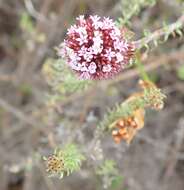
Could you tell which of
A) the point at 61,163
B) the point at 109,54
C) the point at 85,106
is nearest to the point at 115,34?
the point at 109,54

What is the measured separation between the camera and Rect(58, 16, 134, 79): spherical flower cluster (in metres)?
1.30

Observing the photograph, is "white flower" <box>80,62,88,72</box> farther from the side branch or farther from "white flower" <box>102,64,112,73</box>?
the side branch

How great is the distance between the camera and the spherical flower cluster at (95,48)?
4.26 feet

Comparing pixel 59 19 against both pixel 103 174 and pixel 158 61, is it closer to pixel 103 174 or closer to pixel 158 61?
pixel 158 61

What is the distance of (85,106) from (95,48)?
1.23 metres

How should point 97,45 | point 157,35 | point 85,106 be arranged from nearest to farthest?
point 97,45, point 157,35, point 85,106

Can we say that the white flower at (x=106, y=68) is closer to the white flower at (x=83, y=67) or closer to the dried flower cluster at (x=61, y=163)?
the white flower at (x=83, y=67)

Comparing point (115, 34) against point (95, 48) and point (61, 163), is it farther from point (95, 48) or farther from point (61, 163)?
point (61, 163)

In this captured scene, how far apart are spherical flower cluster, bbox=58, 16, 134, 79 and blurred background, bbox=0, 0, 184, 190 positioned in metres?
1.04

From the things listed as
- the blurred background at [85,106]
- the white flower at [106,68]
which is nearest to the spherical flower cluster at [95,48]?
the white flower at [106,68]

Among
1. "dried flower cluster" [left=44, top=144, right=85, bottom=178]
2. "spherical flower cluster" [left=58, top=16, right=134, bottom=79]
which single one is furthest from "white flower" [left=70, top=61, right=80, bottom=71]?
"dried flower cluster" [left=44, top=144, right=85, bottom=178]

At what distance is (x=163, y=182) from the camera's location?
2.87 m

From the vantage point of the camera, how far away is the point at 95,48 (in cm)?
129

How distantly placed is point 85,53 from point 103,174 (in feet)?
2.43
